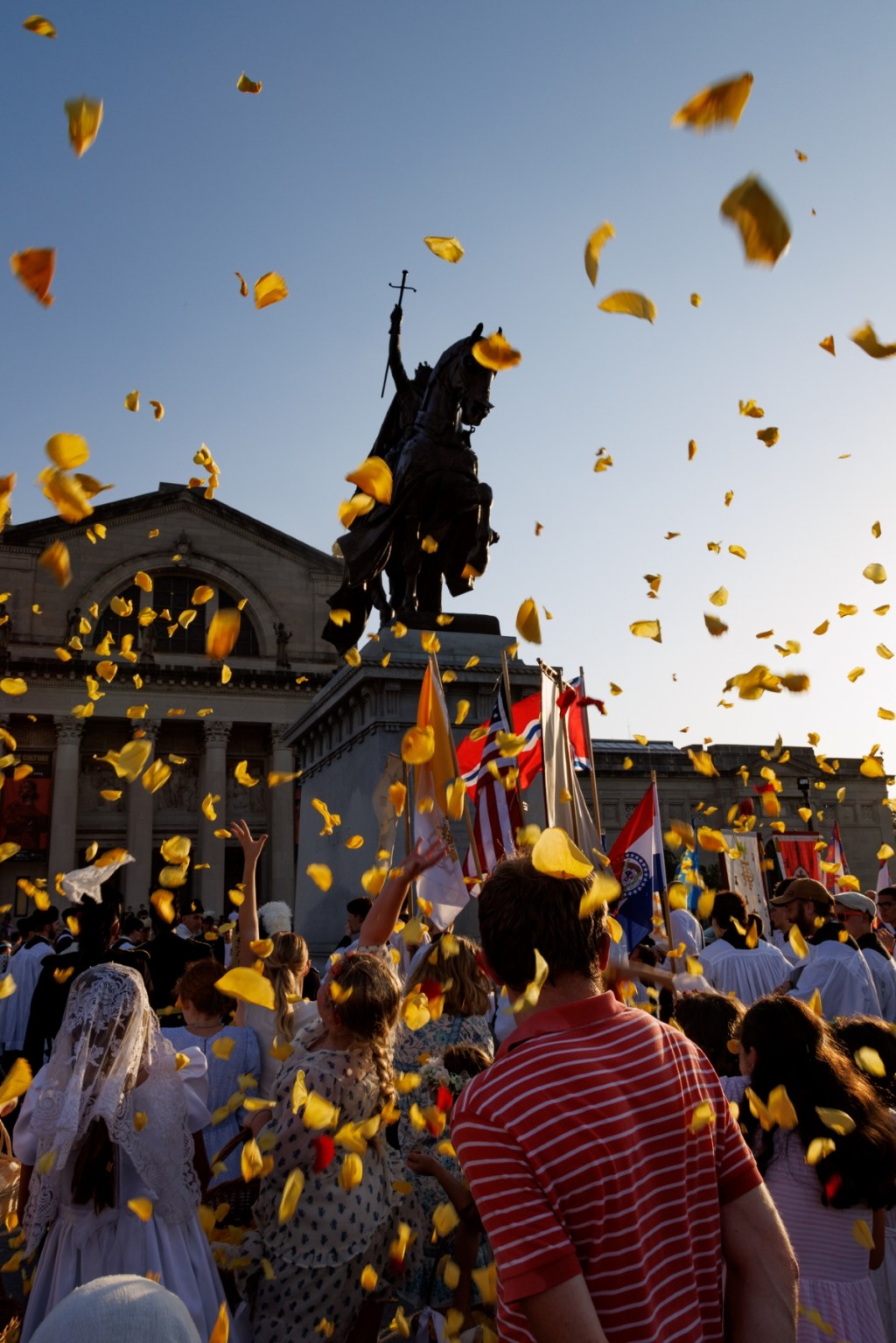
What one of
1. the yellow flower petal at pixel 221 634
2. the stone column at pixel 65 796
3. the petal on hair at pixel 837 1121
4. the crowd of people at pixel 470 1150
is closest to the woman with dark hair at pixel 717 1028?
the crowd of people at pixel 470 1150

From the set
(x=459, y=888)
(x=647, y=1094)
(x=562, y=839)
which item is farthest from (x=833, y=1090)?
(x=459, y=888)

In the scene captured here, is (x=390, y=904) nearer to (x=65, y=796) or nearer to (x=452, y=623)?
(x=452, y=623)

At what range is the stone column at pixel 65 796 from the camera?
40.7 meters

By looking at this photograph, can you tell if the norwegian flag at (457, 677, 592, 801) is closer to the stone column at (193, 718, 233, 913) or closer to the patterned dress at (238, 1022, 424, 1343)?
the patterned dress at (238, 1022, 424, 1343)

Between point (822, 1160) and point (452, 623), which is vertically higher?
A: point (452, 623)

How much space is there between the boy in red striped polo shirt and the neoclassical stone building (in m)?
40.3

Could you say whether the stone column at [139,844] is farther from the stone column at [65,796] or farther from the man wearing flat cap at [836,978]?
the man wearing flat cap at [836,978]

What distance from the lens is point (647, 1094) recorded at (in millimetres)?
1924

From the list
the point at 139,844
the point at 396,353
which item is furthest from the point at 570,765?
the point at 139,844

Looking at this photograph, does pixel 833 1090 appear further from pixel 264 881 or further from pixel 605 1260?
pixel 264 881

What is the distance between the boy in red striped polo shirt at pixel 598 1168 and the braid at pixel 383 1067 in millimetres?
1633

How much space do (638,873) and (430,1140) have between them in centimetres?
533

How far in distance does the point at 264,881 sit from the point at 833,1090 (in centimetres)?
4219

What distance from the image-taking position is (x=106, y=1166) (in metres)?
3.15
